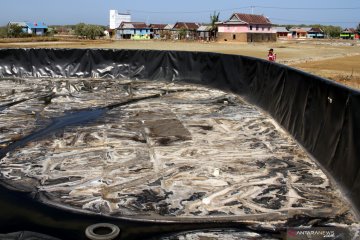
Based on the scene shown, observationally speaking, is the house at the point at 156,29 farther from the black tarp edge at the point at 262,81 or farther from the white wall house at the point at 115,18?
the black tarp edge at the point at 262,81

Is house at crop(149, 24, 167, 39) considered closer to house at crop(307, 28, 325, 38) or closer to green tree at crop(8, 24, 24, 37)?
green tree at crop(8, 24, 24, 37)

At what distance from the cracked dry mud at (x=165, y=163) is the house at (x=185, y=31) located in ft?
244

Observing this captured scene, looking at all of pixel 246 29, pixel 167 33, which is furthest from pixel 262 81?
pixel 167 33

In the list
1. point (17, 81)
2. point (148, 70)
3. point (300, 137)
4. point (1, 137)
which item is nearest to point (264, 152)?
point (300, 137)

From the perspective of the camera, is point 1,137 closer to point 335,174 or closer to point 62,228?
point 62,228

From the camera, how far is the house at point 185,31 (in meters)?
83.6

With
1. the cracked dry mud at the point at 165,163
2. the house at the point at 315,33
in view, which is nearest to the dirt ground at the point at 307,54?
the cracked dry mud at the point at 165,163

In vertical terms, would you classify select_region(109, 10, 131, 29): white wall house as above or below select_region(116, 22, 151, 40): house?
above

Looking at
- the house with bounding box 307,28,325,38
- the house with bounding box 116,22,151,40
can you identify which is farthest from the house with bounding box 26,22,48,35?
the house with bounding box 307,28,325,38

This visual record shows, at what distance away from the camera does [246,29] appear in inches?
2768

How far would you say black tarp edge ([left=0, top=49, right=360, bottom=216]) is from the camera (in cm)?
503

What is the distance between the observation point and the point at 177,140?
7.35 meters

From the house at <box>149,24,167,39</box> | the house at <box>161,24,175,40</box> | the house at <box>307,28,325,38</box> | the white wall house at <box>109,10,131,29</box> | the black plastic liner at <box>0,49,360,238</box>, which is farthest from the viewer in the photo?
the white wall house at <box>109,10,131,29</box>

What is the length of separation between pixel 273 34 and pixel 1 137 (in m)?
70.9
